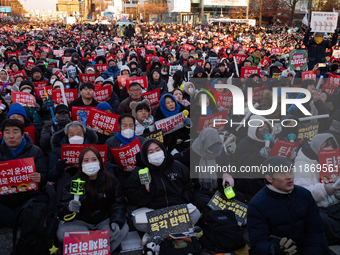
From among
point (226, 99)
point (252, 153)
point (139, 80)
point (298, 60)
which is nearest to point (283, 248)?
point (252, 153)

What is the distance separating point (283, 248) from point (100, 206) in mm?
1832

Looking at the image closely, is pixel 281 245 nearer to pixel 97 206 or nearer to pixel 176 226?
pixel 176 226

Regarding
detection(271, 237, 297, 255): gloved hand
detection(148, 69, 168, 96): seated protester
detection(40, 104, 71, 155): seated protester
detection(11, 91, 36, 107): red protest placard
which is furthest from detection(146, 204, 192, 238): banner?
detection(148, 69, 168, 96): seated protester

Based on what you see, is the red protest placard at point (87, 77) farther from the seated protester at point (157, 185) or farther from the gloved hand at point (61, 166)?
the seated protester at point (157, 185)

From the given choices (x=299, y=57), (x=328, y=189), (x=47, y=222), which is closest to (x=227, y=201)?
(x=328, y=189)

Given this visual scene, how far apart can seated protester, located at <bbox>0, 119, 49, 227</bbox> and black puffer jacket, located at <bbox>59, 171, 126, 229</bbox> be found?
52cm

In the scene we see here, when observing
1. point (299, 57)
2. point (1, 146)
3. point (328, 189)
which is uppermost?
point (299, 57)

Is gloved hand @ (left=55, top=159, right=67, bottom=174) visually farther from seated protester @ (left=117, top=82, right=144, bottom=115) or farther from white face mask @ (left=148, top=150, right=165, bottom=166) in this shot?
seated protester @ (left=117, top=82, right=144, bottom=115)

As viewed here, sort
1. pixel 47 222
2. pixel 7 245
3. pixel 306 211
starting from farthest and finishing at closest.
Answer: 1. pixel 7 245
2. pixel 47 222
3. pixel 306 211

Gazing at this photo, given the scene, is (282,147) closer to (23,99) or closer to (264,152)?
(264,152)

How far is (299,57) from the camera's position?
9766 mm

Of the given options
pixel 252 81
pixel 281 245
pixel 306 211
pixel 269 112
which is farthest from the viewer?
pixel 252 81

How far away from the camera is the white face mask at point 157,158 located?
11.4ft

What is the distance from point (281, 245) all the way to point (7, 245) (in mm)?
2791
